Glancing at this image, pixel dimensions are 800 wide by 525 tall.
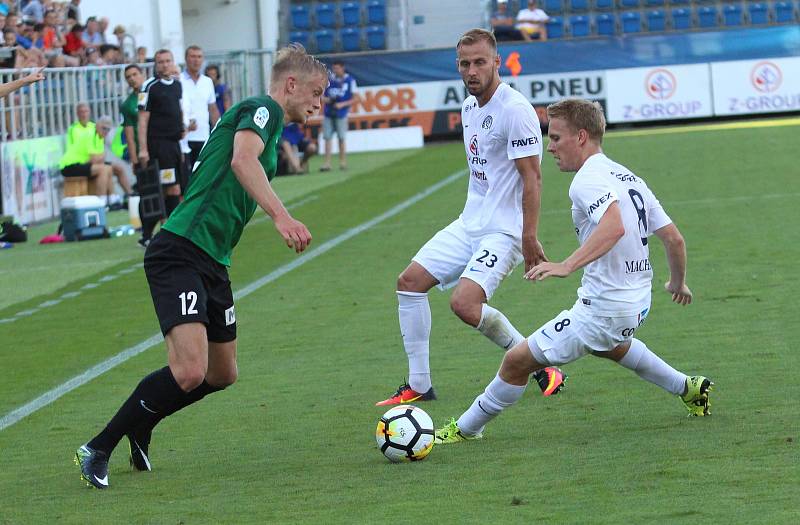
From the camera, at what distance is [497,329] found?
289 inches

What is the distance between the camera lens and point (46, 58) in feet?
74.7

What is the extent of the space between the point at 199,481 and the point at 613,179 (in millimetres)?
2124

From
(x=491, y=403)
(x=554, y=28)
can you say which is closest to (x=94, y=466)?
(x=491, y=403)

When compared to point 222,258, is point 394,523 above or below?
below

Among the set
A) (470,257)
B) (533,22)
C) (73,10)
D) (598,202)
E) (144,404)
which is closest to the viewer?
(598,202)

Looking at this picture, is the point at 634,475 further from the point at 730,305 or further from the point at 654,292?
the point at 654,292

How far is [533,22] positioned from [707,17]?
473 cm

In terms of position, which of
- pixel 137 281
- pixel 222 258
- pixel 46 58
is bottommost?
pixel 137 281

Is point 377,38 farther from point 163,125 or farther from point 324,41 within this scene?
point 163,125

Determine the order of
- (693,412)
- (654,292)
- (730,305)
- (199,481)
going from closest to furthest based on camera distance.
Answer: (199,481) < (693,412) < (730,305) < (654,292)

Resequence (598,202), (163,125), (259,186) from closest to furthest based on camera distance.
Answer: (259,186), (598,202), (163,125)

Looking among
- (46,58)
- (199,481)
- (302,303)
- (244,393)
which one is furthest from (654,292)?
(46,58)

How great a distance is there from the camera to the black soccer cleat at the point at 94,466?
18.9 feet

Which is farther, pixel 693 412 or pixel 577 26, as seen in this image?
pixel 577 26
